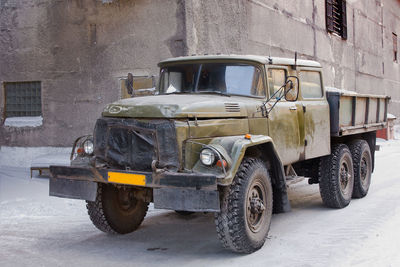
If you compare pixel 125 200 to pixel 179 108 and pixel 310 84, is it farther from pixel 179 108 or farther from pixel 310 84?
pixel 310 84

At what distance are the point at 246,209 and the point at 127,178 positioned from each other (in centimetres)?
124

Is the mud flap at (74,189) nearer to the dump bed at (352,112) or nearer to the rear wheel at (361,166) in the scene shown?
the dump bed at (352,112)

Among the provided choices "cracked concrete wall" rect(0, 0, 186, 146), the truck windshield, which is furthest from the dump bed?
"cracked concrete wall" rect(0, 0, 186, 146)

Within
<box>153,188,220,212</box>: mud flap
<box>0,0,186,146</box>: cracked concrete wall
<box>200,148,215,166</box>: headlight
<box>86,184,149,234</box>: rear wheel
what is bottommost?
<box>86,184,149,234</box>: rear wheel

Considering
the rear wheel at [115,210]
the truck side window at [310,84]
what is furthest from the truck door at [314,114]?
the rear wheel at [115,210]

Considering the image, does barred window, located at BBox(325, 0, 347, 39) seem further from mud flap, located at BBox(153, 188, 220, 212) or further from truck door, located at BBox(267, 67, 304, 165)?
mud flap, located at BBox(153, 188, 220, 212)

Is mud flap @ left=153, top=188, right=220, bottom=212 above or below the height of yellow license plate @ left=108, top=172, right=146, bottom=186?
below

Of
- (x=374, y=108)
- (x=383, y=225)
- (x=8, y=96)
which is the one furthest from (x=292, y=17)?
(x=383, y=225)

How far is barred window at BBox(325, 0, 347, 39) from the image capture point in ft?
52.4

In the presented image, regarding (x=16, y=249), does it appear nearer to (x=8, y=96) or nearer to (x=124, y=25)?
(x=124, y=25)

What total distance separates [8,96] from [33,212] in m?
5.35

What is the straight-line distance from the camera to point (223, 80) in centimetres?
570

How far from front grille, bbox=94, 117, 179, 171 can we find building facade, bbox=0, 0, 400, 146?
5042mm

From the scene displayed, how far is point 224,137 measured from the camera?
489cm
